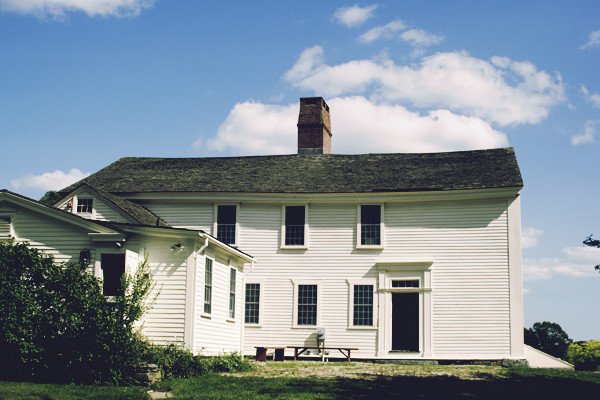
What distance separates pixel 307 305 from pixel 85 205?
8.38 m

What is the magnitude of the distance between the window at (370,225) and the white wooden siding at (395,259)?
27 cm

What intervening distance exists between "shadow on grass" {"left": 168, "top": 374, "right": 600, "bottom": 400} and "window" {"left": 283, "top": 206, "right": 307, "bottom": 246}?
9426mm

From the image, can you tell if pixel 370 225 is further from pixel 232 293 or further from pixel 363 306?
pixel 232 293

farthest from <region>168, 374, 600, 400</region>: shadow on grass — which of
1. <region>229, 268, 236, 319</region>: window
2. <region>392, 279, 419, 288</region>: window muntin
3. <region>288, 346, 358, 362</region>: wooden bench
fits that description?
<region>392, 279, 419, 288</region>: window muntin

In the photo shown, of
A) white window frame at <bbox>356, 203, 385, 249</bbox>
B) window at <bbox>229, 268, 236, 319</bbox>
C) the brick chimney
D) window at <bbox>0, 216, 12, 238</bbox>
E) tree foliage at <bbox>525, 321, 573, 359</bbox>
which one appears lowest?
tree foliage at <bbox>525, 321, 573, 359</bbox>

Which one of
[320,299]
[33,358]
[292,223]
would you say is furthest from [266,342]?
[33,358]

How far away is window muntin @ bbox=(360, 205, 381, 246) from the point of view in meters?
24.7

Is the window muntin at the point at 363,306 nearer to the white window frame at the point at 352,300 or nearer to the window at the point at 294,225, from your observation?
the white window frame at the point at 352,300

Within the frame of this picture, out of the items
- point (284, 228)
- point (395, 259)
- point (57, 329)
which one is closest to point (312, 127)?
point (284, 228)

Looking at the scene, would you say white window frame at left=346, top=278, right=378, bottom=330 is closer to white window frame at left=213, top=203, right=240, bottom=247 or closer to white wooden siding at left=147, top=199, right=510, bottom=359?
white wooden siding at left=147, top=199, right=510, bottom=359

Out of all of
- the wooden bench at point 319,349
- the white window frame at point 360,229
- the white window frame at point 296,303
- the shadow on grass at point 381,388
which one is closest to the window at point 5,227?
the shadow on grass at point 381,388

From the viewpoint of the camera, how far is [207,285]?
62.2 feet

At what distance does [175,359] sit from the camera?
16.2 m

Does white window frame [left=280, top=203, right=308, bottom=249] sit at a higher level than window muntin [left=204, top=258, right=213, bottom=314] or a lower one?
higher
